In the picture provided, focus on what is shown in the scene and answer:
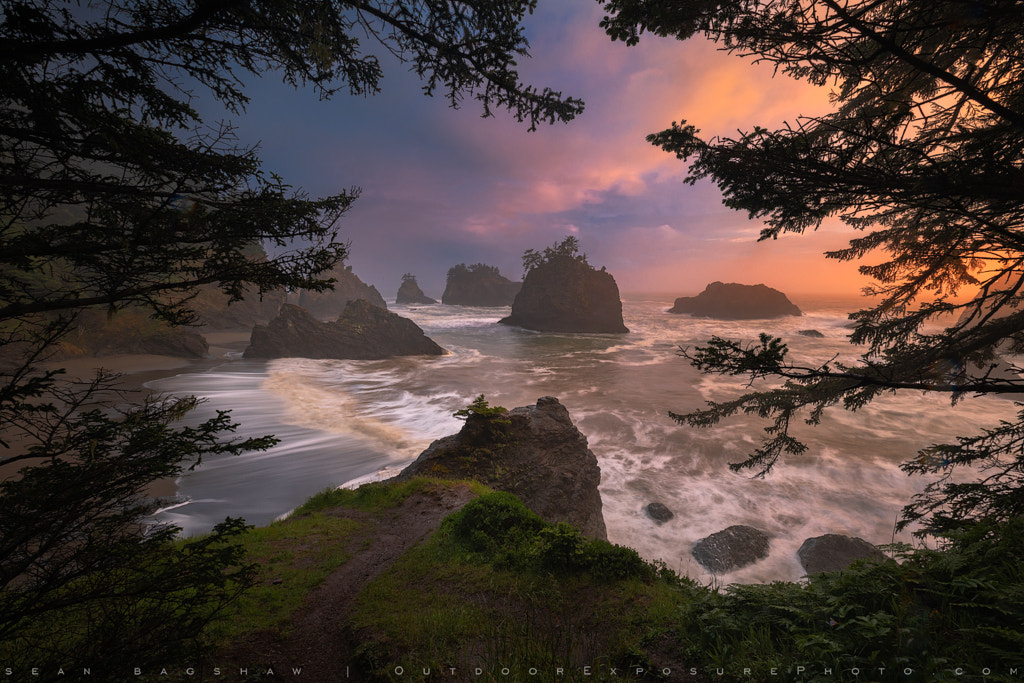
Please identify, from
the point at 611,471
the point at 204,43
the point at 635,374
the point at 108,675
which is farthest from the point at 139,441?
the point at 635,374

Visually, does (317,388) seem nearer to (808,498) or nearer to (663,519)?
(663,519)

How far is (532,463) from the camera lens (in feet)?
34.3

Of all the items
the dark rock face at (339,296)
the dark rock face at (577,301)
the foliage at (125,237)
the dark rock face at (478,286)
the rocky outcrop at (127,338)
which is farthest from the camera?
the dark rock face at (478,286)

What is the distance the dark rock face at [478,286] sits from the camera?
10550cm

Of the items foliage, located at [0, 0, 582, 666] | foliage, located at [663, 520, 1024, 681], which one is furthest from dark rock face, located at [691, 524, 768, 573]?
foliage, located at [0, 0, 582, 666]

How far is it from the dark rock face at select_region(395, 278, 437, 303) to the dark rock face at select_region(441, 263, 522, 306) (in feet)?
42.8

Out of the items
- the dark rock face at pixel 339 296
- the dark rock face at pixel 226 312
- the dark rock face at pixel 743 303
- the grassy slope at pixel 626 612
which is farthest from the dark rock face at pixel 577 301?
the grassy slope at pixel 626 612

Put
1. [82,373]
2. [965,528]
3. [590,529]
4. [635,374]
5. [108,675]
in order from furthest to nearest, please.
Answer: [635,374]
[82,373]
[590,529]
[965,528]
[108,675]

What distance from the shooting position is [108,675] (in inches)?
99.4

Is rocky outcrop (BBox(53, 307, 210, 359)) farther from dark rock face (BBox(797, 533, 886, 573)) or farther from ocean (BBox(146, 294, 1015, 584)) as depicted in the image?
dark rock face (BBox(797, 533, 886, 573))

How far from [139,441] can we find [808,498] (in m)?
17.2

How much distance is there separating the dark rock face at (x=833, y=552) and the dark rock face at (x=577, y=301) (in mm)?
49324

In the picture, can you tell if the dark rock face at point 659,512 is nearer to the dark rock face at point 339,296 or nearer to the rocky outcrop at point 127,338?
the rocky outcrop at point 127,338

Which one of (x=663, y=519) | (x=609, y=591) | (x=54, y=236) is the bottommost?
(x=663, y=519)
